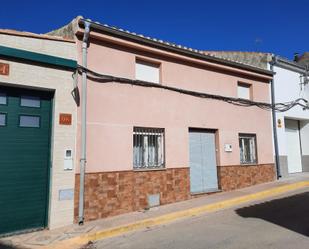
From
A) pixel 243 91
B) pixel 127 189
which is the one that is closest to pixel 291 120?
pixel 243 91

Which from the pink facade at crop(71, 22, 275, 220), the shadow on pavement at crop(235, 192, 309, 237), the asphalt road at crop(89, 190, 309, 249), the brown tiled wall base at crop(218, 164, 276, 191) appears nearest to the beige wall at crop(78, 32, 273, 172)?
the pink facade at crop(71, 22, 275, 220)

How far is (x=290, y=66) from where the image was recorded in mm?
14070

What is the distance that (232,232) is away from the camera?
6.39 m

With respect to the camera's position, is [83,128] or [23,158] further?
[83,128]

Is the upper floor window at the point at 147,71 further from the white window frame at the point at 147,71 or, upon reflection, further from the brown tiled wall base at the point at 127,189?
the brown tiled wall base at the point at 127,189

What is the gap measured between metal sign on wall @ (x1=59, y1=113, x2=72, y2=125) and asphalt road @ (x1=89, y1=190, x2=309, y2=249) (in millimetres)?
2846

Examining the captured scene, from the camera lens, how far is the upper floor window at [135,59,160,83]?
925 centimetres

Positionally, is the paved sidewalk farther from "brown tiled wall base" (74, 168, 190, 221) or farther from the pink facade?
the pink facade

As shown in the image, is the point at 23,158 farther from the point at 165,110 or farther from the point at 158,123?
the point at 165,110

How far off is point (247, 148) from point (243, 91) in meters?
2.22

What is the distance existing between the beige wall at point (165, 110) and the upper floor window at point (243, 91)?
0.62 ft

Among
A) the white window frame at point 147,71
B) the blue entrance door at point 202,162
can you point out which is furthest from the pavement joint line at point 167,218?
the white window frame at point 147,71

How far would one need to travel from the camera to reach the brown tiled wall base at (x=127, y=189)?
303 inches

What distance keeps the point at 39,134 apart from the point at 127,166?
2.45 m
